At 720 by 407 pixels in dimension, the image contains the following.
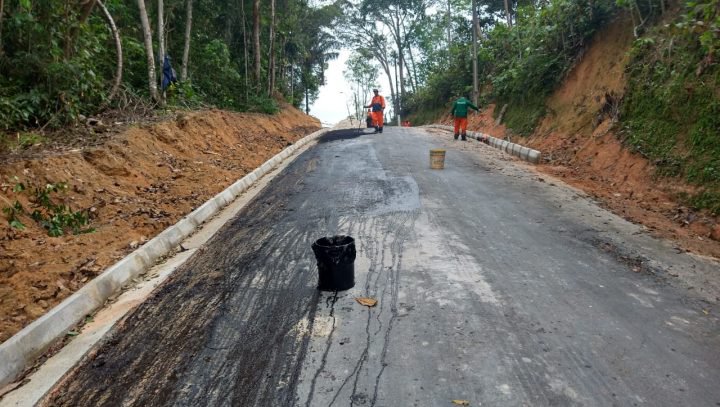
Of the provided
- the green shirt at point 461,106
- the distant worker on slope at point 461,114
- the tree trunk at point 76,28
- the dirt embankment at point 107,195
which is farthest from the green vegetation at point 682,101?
the tree trunk at point 76,28

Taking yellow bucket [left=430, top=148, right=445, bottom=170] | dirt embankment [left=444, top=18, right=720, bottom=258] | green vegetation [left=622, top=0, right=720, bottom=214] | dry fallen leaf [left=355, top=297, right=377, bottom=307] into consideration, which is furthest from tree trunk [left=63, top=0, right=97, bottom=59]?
green vegetation [left=622, top=0, right=720, bottom=214]

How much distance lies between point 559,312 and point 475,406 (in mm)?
1461

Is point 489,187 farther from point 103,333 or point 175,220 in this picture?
point 103,333

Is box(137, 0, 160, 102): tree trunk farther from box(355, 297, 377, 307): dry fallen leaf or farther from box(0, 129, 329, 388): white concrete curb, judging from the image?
box(355, 297, 377, 307): dry fallen leaf

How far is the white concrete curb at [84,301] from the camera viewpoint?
129 inches

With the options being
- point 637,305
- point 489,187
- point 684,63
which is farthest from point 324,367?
point 684,63

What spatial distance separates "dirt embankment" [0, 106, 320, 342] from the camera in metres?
4.29

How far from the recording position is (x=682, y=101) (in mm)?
7785

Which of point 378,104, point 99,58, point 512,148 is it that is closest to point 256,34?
point 378,104

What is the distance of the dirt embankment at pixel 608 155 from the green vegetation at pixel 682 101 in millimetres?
254

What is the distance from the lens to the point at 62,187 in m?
5.81

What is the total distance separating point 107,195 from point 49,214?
1.09m

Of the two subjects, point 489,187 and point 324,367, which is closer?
point 324,367

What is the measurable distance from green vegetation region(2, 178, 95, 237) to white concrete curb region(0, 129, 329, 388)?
935 mm
